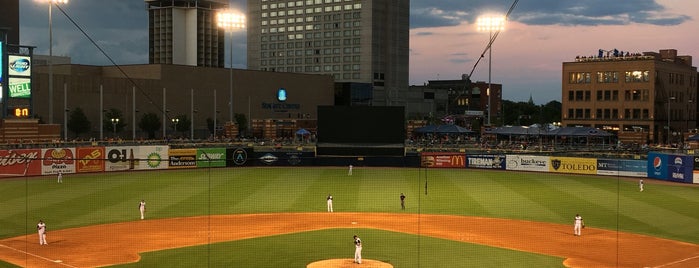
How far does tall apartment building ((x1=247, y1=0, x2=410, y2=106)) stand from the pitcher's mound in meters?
116

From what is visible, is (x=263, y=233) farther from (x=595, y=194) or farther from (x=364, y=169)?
(x=364, y=169)

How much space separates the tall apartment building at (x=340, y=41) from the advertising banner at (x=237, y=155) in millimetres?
81712

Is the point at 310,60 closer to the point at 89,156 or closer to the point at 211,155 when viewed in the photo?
the point at 211,155

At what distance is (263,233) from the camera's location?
3009 centimetres

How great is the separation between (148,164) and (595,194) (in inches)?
1387

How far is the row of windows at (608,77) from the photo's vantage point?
85.9 m

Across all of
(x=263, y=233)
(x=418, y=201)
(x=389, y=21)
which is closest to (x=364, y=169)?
(x=418, y=201)

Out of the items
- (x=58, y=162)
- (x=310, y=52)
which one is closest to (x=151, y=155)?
(x=58, y=162)

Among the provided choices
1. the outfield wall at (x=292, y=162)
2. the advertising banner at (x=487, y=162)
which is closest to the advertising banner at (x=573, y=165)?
the outfield wall at (x=292, y=162)

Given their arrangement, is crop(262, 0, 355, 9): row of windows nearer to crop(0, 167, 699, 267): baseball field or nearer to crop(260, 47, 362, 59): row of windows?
crop(260, 47, 362, 59): row of windows

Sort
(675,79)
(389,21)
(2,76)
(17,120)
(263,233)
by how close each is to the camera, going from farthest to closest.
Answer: (389,21) < (675,79) < (17,120) < (2,76) < (263,233)

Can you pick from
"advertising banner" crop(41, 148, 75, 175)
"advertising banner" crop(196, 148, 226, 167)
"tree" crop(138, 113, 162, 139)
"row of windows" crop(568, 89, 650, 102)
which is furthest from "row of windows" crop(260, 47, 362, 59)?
"advertising banner" crop(41, 148, 75, 175)

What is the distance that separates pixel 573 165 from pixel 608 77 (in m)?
39.2

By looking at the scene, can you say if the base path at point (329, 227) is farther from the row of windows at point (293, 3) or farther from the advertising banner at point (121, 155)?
the row of windows at point (293, 3)
